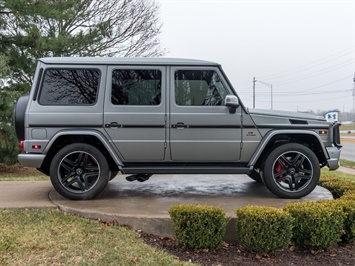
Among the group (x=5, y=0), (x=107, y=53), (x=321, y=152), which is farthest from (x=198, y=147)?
(x=107, y=53)

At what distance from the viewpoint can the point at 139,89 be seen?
5.05 meters

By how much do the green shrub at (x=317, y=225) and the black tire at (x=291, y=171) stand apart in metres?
1.00

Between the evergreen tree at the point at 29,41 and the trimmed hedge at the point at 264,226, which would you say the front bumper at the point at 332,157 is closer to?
the trimmed hedge at the point at 264,226

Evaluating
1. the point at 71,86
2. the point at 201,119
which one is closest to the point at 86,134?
the point at 71,86

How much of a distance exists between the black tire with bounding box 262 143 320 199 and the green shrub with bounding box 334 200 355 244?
31.6 inches

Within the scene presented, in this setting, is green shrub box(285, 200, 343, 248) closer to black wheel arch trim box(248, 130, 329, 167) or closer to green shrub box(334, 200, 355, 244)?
green shrub box(334, 200, 355, 244)

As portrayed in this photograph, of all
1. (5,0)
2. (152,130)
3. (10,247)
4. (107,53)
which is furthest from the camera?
(107,53)

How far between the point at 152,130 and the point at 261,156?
1678 mm

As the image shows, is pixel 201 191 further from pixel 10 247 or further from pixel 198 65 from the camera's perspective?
pixel 10 247

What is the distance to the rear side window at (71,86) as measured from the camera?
197 inches

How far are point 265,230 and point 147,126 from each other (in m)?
2.09

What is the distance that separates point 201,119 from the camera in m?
4.98

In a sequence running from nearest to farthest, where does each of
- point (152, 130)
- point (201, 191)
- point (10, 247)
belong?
point (10, 247)
point (152, 130)
point (201, 191)

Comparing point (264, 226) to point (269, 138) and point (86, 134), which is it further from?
point (86, 134)
